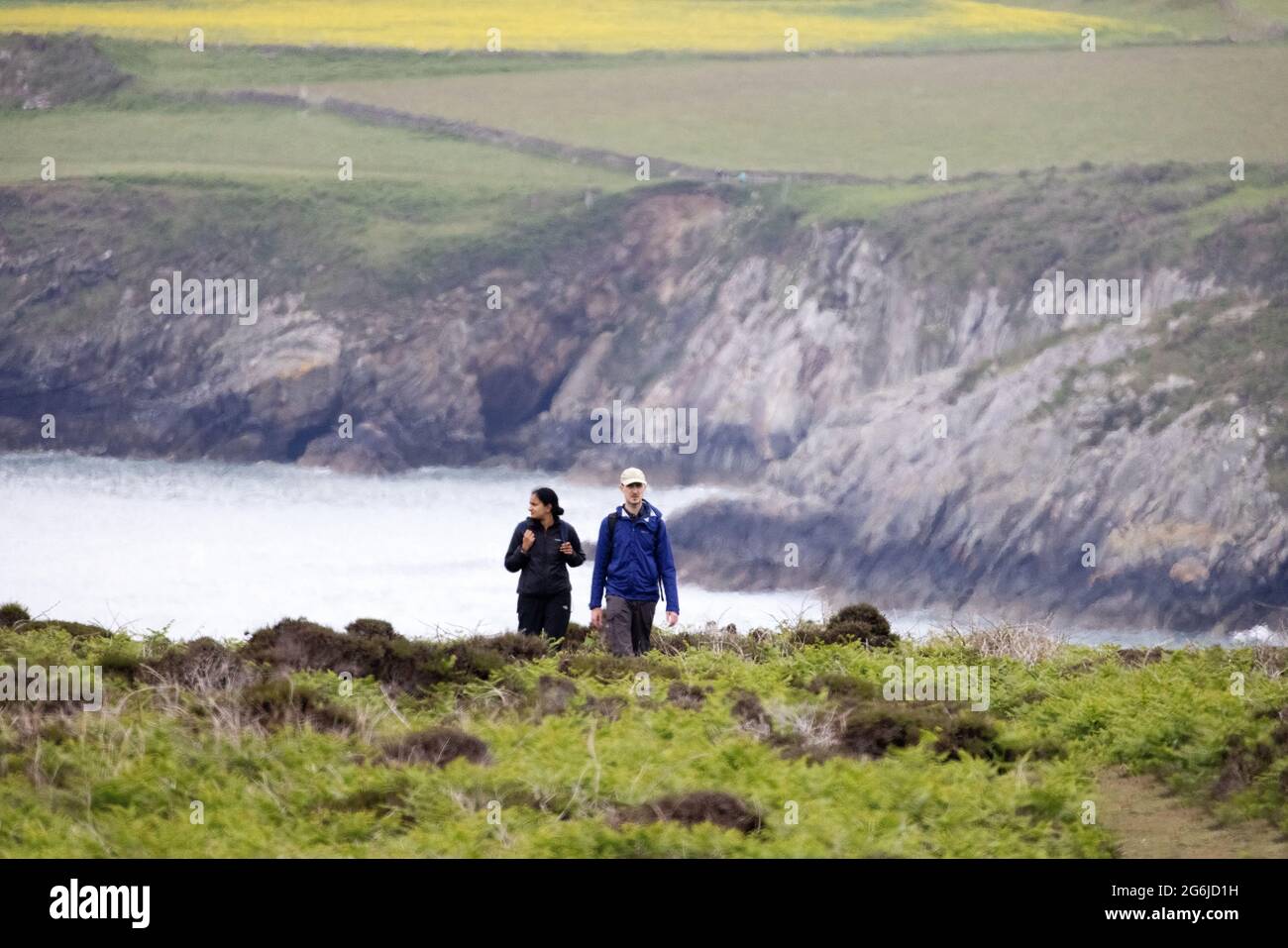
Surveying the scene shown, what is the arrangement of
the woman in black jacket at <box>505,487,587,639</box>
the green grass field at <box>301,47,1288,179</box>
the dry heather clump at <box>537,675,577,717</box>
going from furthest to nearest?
the green grass field at <box>301,47,1288,179</box> → the woman in black jacket at <box>505,487,587,639</box> → the dry heather clump at <box>537,675,577,717</box>

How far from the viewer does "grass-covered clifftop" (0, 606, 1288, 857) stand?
44.1 ft

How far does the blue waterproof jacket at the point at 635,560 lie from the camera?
19.1 metres

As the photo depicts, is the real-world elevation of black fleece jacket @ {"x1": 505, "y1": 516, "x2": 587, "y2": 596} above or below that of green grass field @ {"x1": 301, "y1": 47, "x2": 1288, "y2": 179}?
below

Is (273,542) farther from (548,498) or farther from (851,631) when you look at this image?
(548,498)

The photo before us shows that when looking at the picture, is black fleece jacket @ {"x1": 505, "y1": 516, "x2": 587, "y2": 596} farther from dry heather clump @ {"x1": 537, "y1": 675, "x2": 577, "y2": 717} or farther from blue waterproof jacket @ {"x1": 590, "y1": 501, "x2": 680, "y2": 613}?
dry heather clump @ {"x1": 537, "y1": 675, "x2": 577, "y2": 717}

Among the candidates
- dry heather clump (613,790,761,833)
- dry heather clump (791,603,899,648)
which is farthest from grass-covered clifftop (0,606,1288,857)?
dry heather clump (791,603,899,648)

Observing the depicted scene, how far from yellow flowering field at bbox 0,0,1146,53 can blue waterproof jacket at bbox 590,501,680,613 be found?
13178 cm

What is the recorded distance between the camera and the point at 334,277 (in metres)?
133

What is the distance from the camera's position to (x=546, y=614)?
2058cm

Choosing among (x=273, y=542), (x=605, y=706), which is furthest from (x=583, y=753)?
(x=273, y=542)

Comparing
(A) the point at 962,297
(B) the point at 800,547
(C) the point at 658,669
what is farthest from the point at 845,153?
(C) the point at 658,669

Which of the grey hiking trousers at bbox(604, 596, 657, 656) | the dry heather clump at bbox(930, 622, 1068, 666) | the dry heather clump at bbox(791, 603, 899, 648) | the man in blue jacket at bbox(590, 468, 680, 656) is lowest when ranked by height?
the dry heather clump at bbox(930, 622, 1068, 666)

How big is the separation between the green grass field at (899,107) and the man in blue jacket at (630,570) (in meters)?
111

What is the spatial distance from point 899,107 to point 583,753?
126061mm
